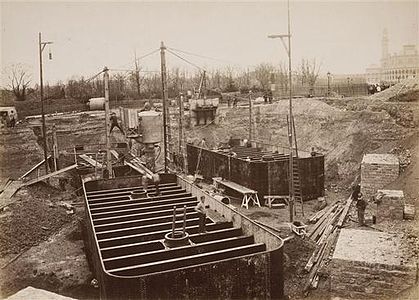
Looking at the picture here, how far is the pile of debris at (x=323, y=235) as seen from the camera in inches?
384

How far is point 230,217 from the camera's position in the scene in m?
9.88

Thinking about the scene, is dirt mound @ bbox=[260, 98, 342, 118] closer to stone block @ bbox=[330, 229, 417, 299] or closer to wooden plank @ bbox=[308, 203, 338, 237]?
wooden plank @ bbox=[308, 203, 338, 237]

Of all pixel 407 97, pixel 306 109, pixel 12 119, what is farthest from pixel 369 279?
pixel 12 119

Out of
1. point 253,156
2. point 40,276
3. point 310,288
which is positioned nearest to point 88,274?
point 40,276

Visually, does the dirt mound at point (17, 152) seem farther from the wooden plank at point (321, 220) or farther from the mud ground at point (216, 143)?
the wooden plank at point (321, 220)

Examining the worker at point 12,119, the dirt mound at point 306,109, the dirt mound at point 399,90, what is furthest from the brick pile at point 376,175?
the worker at point 12,119

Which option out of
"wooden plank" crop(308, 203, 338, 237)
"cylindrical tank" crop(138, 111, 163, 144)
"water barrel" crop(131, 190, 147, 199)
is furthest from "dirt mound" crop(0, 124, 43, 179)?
"wooden plank" crop(308, 203, 338, 237)

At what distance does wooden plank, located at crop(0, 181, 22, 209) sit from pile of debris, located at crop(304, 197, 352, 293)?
1047 cm

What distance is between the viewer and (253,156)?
65.1 feet

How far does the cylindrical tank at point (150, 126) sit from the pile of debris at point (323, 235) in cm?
755

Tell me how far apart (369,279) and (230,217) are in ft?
12.8

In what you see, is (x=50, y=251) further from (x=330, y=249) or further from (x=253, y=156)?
(x=253, y=156)

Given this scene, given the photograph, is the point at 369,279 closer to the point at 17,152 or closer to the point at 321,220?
the point at 321,220

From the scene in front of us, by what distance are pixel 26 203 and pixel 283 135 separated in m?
18.8
